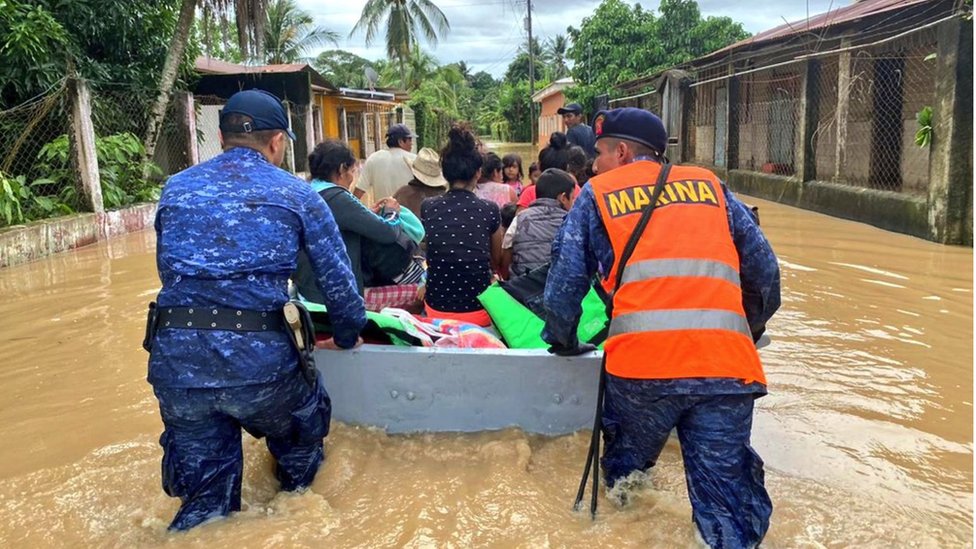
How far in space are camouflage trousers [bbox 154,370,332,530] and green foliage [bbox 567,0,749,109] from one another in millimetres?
23242

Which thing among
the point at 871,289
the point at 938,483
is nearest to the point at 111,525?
the point at 938,483

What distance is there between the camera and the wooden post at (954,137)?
7723 mm

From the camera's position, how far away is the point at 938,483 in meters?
3.26

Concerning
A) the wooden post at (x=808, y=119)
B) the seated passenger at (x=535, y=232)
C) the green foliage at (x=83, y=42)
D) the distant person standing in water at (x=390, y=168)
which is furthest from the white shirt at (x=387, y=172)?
the wooden post at (x=808, y=119)

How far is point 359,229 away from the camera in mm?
3805

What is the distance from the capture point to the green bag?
11.8ft

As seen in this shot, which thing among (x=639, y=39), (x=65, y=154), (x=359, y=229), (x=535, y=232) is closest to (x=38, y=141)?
(x=65, y=154)

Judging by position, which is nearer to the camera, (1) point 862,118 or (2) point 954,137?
(2) point 954,137

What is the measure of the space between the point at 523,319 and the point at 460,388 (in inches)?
19.7

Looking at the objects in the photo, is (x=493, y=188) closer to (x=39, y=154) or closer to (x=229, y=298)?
(x=229, y=298)

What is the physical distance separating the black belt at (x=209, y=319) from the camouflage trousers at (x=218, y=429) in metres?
0.21

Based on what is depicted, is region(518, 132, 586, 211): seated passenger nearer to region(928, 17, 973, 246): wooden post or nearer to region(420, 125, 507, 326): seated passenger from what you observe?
region(420, 125, 507, 326): seated passenger

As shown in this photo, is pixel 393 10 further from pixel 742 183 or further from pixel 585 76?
pixel 742 183

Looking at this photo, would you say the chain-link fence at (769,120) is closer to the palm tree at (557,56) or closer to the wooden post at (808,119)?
the wooden post at (808,119)
